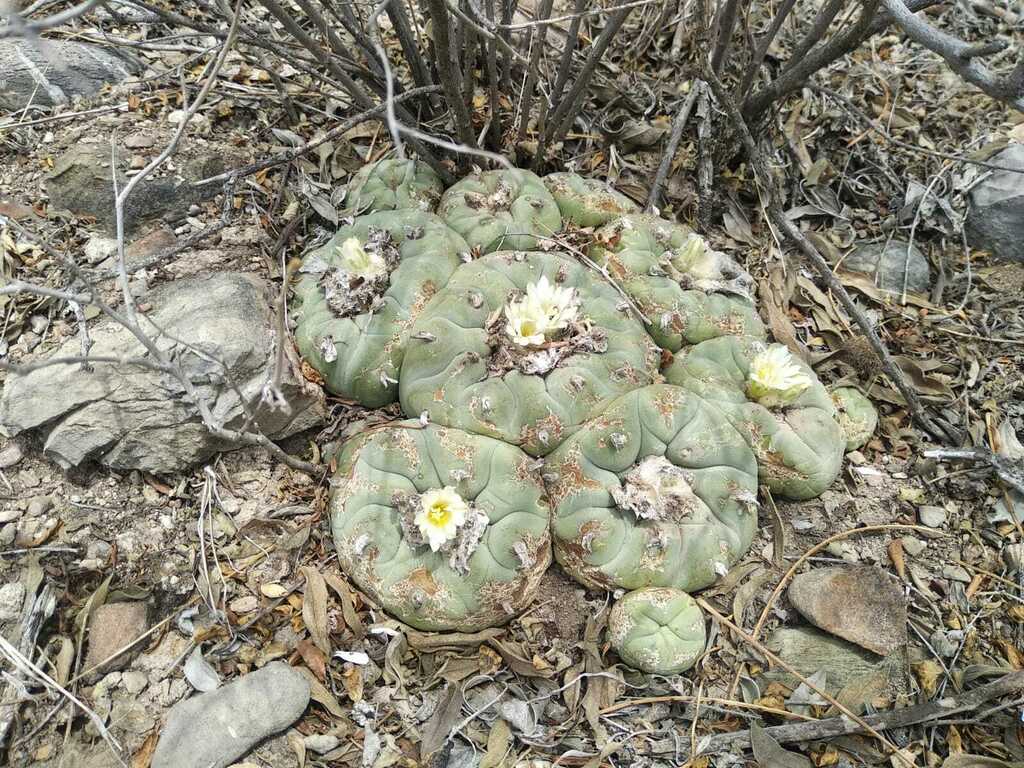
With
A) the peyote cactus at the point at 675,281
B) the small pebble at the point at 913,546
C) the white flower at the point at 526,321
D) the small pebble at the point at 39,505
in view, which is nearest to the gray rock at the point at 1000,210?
the peyote cactus at the point at 675,281

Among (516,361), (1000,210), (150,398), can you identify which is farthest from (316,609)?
(1000,210)

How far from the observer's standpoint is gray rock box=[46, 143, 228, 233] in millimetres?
2854

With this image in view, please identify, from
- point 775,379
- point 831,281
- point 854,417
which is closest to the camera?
point 775,379

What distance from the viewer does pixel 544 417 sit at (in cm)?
240

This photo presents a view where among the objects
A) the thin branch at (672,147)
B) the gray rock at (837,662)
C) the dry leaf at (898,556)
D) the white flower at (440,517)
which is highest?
the thin branch at (672,147)

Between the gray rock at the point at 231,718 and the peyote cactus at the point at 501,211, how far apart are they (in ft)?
5.55

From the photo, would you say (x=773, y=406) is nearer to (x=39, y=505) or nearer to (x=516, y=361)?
(x=516, y=361)

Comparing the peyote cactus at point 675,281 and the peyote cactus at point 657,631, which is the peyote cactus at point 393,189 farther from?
the peyote cactus at point 657,631

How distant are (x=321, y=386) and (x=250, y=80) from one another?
1.70 metres

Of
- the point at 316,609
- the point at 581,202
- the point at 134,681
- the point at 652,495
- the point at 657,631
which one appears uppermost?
the point at 581,202

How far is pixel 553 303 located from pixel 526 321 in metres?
0.12

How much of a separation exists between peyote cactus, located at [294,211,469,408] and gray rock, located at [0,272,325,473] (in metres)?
0.15

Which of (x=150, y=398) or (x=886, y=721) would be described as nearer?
(x=886, y=721)

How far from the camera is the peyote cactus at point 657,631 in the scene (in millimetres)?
2234
